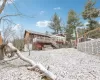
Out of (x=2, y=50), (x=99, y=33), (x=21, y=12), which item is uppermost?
(x=21, y=12)

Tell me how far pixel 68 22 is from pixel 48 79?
3196 centimetres

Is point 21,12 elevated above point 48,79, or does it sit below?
above

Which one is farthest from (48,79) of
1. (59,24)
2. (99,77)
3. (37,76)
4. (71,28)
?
(59,24)

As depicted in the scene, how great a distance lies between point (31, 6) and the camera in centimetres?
876

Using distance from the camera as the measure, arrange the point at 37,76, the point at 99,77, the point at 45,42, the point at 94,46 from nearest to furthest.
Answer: the point at 99,77 → the point at 37,76 → the point at 94,46 → the point at 45,42

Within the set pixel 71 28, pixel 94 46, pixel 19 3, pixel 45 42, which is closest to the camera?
pixel 19 3

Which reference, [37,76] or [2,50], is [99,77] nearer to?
[37,76]

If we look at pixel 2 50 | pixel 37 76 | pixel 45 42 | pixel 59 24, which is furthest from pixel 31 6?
pixel 59 24

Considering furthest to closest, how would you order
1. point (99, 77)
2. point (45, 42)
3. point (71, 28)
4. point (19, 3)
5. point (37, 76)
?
1. point (71, 28)
2. point (45, 42)
3. point (19, 3)
4. point (37, 76)
5. point (99, 77)

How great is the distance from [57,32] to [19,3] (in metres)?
34.3

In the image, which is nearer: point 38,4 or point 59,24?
point 38,4

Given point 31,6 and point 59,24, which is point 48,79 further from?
point 59,24

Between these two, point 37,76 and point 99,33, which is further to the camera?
point 99,33

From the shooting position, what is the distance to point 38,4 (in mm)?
9070
